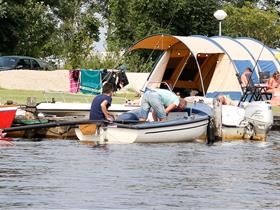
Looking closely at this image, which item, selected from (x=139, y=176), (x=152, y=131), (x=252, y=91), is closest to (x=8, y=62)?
(x=252, y=91)

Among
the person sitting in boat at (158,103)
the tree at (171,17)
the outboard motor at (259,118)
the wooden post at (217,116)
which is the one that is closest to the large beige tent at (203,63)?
the outboard motor at (259,118)

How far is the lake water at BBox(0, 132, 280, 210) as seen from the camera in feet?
53.1

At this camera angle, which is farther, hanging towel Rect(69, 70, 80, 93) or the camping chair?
hanging towel Rect(69, 70, 80, 93)

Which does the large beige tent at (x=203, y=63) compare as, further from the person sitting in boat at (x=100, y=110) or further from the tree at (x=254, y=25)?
the tree at (x=254, y=25)

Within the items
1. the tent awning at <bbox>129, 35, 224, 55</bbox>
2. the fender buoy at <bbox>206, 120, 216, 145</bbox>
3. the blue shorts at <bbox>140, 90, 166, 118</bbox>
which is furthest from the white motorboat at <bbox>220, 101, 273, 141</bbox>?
the tent awning at <bbox>129, 35, 224, 55</bbox>

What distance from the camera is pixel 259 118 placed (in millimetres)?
28266

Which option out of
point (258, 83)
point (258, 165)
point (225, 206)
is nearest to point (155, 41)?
point (258, 83)

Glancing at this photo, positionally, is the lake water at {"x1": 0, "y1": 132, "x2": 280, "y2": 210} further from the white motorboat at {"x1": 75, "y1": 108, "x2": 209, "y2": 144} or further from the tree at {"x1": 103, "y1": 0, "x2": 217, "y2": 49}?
the tree at {"x1": 103, "y1": 0, "x2": 217, "y2": 49}

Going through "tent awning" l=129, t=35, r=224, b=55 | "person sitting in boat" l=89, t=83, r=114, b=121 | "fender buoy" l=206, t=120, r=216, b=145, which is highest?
"tent awning" l=129, t=35, r=224, b=55

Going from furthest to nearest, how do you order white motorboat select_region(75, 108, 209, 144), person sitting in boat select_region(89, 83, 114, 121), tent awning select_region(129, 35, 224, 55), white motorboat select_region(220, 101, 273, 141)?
tent awning select_region(129, 35, 224, 55), white motorboat select_region(220, 101, 273, 141), person sitting in boat select_region(89, 83, 114, 121), white motorboat select_region(75, 108, 209, 144)

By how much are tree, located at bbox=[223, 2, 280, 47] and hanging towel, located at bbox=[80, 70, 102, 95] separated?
2253 cm

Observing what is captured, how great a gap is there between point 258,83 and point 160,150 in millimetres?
13556

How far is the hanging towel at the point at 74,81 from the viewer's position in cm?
4325

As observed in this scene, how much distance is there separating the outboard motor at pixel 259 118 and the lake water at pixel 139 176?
1.75 m
